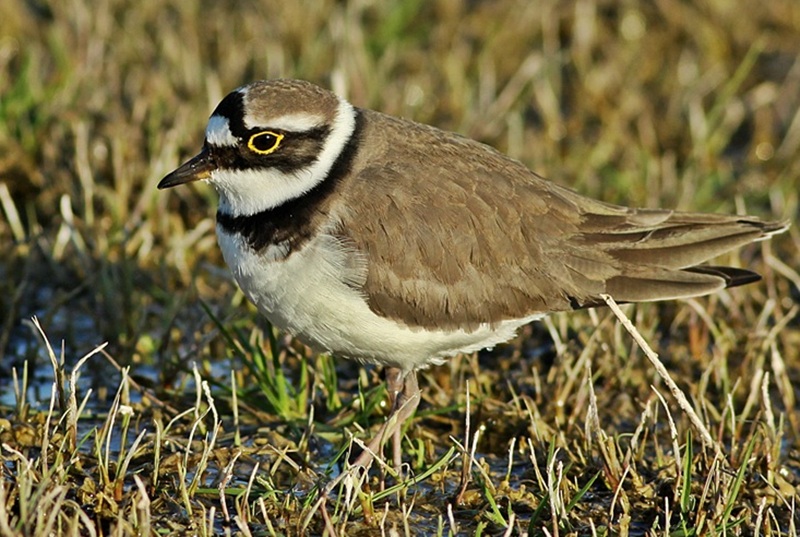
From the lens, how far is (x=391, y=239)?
5527 millimetres

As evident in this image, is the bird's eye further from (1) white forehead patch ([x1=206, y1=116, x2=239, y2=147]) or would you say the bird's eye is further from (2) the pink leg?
(2) the pink leg

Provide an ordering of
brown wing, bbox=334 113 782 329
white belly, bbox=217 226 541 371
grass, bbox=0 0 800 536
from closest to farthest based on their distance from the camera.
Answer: grass, bbox=0 0 800 536, white belly, bbox=217 226 541 371, brown wing, bbox=334 113 782 329

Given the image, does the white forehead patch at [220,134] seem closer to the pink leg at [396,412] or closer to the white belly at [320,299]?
the white belly at [320,299]

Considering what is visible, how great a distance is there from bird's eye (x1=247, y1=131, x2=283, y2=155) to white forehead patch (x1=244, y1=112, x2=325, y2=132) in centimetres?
4

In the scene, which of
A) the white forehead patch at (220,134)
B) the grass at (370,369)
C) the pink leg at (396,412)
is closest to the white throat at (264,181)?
the white forehead patch at (220,134)

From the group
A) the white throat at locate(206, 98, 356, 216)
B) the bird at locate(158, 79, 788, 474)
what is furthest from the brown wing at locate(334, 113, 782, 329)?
the white throat at locate(206, 98, 356, 216)

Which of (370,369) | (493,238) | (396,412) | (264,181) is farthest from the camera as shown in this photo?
(370,369)

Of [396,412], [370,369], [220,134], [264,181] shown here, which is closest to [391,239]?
[264,181]

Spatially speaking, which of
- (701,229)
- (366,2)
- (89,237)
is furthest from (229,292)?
(366,2)

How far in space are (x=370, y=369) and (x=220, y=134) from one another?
1693 mm

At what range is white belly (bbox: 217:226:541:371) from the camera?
5375 millimetres

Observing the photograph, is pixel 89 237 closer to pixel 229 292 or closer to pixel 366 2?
pixel 229 292

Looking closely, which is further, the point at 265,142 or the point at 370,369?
the point at 370,369

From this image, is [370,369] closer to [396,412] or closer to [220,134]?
[396,412]
